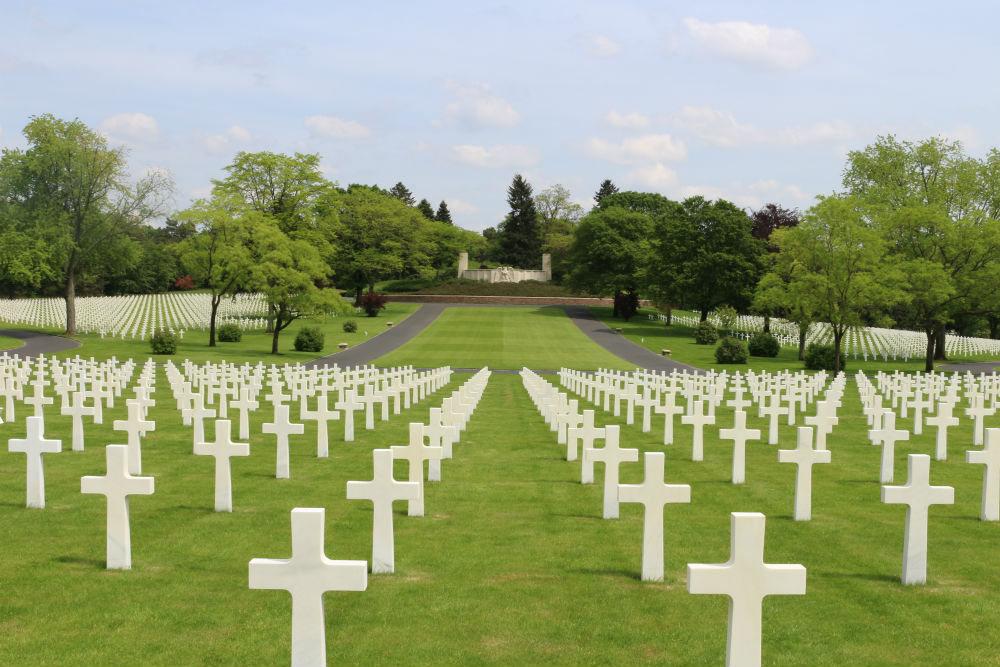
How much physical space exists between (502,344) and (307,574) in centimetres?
5656

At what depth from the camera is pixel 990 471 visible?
9.70 meters

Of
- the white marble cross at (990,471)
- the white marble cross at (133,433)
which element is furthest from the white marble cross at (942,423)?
the white marble cross at (133,433)

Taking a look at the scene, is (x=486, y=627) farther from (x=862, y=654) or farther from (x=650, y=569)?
(x=862, y=654)

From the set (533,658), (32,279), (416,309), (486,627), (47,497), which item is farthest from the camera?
(416,309)

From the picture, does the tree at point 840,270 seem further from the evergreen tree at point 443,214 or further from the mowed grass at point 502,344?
the evergreen tree at point 443,214

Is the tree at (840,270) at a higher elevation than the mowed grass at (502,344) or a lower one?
higher

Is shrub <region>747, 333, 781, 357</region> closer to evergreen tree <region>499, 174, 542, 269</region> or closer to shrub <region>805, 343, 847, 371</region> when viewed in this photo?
shrub <region>805, 343, 847, 371</region>

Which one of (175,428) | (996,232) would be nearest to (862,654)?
(175,428)

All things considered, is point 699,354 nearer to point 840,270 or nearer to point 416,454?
point 840,270

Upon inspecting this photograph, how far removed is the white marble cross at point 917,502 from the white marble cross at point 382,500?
4132mm

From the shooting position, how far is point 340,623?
20.3 feet

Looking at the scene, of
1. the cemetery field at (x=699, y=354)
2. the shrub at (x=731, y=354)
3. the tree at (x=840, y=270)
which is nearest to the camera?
the tree at (x=840, y=270)

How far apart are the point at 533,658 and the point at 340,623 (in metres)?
1.50

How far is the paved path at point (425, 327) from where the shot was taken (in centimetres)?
4760
